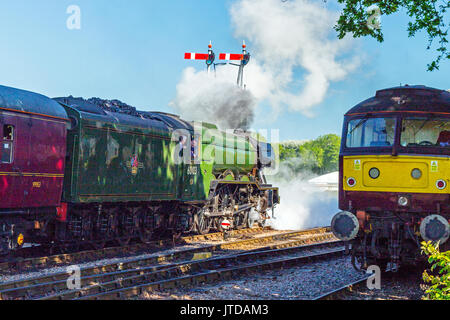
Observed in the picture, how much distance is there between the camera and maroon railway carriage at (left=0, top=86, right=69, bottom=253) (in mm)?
11008

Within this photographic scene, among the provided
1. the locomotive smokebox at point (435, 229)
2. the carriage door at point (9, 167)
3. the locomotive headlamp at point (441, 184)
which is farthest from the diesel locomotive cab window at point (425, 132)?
the carriage door at point (9, 167)

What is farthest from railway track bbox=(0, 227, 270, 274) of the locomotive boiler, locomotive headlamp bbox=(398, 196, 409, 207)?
locomotive headlamp bbox=(398, 196, 409, 207)

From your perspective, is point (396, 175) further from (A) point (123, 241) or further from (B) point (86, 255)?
(A) point (123, 241)

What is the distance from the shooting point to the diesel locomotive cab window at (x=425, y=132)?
9945mm

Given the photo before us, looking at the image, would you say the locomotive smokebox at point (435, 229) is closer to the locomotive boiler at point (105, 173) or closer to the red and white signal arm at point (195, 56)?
the locomotive boiler at point (105, 173)

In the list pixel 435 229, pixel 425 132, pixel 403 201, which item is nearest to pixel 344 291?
pixel 435 229

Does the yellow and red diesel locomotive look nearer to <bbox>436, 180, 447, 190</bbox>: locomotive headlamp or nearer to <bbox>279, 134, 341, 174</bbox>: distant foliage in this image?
<bbox>436, 180, 447, 190</bbox>: locomotive headlamp

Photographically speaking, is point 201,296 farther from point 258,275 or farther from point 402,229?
point 402,229

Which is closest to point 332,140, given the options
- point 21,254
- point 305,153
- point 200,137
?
point 305,153

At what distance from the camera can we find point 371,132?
34.6 ft

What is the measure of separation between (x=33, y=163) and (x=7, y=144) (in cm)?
84

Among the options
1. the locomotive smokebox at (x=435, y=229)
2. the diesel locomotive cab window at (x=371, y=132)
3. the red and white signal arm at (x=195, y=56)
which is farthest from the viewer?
the red and white signal arm at (x=195, y=56)

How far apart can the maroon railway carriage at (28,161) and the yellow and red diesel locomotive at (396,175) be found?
6338 millimetres
